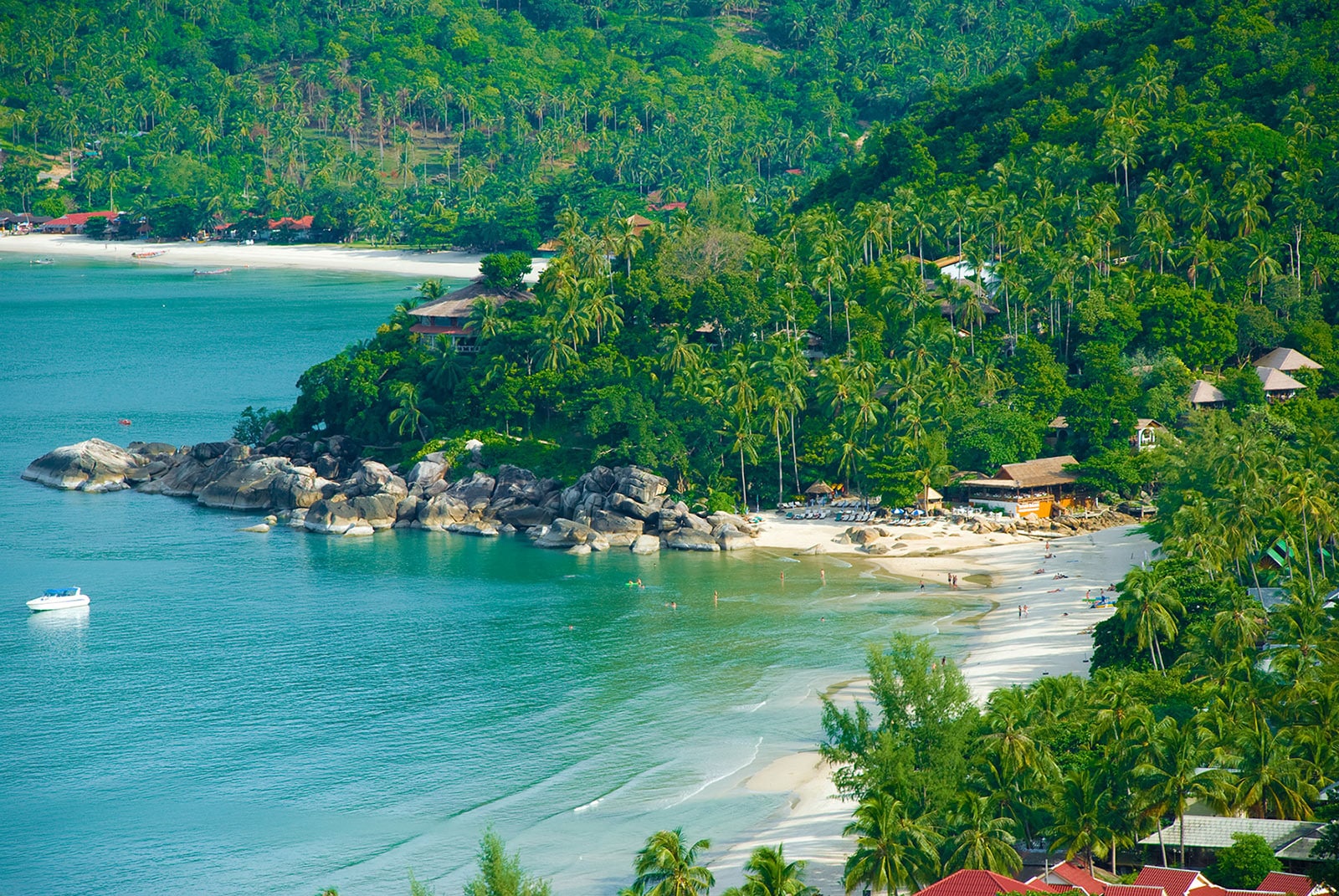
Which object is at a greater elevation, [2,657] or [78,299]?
[78,299]

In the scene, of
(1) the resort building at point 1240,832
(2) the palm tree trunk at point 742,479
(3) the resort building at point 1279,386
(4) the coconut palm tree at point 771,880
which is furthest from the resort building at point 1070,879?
(3) the resort building at point 1279,386

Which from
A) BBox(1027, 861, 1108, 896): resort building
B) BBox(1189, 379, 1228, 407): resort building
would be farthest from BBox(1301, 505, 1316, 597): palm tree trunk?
BBox(1189, 379, 1228, 407): resort building

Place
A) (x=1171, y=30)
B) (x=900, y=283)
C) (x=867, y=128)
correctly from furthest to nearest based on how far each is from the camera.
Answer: (x=867, y=128) < (x=1171, y=30) < (x=900, y=283)

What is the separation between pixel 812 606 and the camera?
205ft

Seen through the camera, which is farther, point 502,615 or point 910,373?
point 910,373

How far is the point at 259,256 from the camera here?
181500mm

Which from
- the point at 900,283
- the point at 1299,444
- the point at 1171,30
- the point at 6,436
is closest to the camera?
the point at 1299,444

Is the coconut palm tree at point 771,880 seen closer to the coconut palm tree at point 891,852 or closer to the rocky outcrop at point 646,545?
the coconut palm tree at point 891,852

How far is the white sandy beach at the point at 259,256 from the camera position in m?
165

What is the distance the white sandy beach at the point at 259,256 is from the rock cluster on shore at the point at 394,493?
6956 centimetres

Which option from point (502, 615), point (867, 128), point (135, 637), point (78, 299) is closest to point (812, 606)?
point (502, 615)

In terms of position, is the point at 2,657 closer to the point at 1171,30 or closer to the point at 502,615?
the point at 502,615

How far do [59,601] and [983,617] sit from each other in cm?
3906

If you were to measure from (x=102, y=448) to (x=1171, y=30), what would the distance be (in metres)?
80.4
